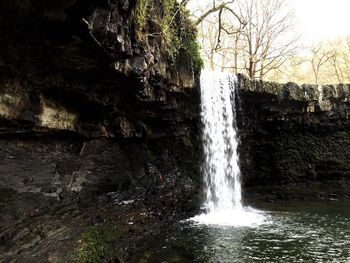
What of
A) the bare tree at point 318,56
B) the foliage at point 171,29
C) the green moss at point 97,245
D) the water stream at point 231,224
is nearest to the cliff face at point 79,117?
the foliage at point 171,29

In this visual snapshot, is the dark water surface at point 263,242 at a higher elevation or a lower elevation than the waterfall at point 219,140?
lower

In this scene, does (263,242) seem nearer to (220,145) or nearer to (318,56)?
(220,145)

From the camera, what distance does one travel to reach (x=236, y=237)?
729 centimetres

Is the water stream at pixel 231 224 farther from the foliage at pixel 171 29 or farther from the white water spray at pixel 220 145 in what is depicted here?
the foliage at pixel 171 29

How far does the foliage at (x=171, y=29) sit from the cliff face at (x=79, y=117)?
0.06m

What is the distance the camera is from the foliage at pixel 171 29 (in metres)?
6.24

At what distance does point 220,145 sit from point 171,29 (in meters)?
4.20

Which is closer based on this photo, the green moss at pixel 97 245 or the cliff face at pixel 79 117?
the cliff face at pixel 79 117

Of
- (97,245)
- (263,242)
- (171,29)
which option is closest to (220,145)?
(171,29)

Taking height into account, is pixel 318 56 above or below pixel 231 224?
above

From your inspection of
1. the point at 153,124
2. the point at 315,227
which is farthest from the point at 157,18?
the point at 315,227

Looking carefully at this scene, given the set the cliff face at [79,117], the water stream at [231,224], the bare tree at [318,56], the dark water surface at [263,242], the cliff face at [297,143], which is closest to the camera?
the cliff face at [79,117]

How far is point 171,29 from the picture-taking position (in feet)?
26.5

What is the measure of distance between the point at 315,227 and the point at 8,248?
249 inches
